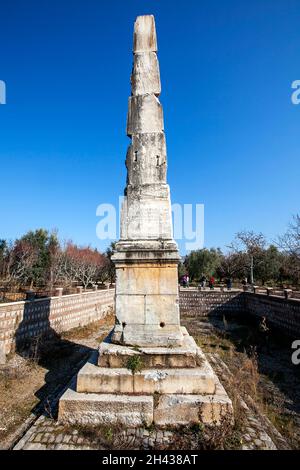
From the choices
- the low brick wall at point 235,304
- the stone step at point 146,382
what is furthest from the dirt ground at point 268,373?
the stone step at point 146,382

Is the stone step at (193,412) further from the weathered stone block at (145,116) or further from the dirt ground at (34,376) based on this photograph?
the weathered stone block at (145,116)

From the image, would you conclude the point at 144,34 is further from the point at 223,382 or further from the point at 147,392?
the point at 223,382

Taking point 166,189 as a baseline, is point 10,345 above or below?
below

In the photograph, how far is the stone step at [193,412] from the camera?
3.55 metres

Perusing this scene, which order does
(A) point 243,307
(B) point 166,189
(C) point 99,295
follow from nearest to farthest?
1. (B) point 166,189
2. (C) point 99,295
3. (A) point 243,307

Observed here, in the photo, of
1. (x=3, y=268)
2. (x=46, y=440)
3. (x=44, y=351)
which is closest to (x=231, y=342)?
(x=44, y=351)

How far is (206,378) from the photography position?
387cm

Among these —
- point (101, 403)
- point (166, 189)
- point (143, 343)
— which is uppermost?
→ point (166, 189)

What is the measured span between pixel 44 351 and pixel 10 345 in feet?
3.11

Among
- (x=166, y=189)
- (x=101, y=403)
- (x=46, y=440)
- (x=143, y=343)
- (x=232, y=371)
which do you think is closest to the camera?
(x=46, y=440)

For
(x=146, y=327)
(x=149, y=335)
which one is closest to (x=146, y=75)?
(x=146, y=327)

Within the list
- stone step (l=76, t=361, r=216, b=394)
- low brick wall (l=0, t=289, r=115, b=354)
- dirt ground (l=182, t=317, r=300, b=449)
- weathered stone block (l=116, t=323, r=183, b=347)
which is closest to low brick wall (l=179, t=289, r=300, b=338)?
dirt ground (l=182, t=317, r=300, b=449)

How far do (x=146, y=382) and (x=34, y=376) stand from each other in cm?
344
